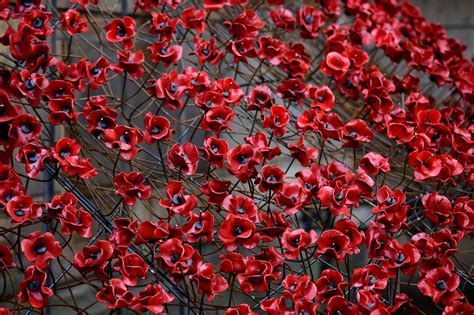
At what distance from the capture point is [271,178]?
1561 mm

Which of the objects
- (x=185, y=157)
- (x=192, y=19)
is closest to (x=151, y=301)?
(x=185, y=157)

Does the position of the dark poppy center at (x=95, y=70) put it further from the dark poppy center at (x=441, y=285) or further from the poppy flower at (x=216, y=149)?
the dark poppy center at (x=441, y=285)

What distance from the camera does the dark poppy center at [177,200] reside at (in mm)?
1546

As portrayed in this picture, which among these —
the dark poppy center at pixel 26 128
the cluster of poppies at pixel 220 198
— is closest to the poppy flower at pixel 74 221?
the cluster of poppies at pixel 220 198

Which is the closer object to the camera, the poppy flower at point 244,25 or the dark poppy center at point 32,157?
the dark poppy center at point 32,157

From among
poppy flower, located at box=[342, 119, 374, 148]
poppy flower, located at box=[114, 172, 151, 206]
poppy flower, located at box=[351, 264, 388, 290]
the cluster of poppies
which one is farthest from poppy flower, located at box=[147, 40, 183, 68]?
poppy flower, located at box=[351, 264, 388, 290]

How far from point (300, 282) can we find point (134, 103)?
1.11 metres

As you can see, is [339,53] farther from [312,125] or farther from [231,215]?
→ [231,215]

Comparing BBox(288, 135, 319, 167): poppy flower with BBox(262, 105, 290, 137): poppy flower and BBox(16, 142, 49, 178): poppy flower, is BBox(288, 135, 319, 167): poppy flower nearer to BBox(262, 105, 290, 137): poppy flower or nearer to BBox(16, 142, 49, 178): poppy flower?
BBox(262, 105, 290, 137): poppy flower

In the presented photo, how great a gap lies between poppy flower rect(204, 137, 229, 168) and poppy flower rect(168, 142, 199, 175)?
0.03m

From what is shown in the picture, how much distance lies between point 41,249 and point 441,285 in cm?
86

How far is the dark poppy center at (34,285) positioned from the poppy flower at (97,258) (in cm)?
9

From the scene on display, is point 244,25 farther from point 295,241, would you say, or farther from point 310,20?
point 295,241

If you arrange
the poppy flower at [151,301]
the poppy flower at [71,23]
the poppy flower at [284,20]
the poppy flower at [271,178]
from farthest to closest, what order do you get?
the poppy flower at [284,20] → the poppy flower at [71,23] → the poppy flower at [271,178] → the poppy flower at [151,301]
